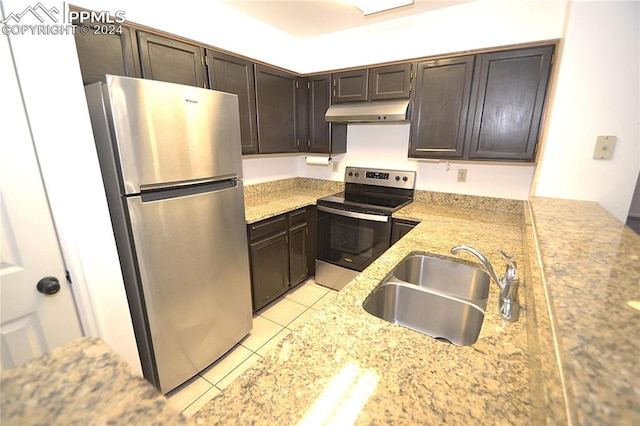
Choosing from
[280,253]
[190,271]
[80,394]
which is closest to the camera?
[80,394]

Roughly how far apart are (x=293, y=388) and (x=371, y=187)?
2.49m

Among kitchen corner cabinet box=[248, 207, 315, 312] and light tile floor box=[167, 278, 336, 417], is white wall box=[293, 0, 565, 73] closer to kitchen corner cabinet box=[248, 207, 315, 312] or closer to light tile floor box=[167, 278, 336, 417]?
kitchen corner cabinet box=[248, 207, 315, 312]

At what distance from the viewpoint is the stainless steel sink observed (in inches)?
45.7

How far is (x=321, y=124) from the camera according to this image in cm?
285

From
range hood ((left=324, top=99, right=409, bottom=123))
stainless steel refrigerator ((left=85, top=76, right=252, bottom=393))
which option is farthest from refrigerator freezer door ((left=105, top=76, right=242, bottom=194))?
range hood ((left=324, top=99, right=409, bottom=123))

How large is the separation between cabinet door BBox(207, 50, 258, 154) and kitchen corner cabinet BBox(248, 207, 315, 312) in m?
0.71

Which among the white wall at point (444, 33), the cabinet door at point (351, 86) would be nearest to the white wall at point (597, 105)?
the white wall at point (444, 33)

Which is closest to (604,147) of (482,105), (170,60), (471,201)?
(482,105)

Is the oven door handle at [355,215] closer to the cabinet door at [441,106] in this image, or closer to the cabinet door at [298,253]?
the cabinet door at [298,253]

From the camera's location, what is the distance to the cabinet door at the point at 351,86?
2.53 metres

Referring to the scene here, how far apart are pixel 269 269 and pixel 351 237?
0.83 m

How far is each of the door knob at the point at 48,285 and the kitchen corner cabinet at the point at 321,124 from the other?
7.52 ft

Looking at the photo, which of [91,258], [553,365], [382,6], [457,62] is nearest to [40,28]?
[91,258]

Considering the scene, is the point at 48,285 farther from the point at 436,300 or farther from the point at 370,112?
the point at 370,112
